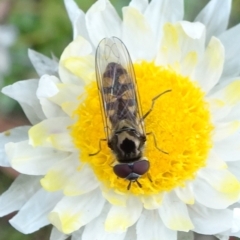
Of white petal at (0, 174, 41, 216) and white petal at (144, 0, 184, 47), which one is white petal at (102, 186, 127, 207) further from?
white petal at (144, 0, 184, 47)

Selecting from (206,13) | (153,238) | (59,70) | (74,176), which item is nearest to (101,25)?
(59,70)

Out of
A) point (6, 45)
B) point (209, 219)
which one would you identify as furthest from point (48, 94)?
point (6, 45)

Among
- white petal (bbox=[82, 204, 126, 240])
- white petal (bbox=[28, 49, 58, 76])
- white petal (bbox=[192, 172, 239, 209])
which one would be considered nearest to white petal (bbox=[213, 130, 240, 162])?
white petal (bbox=[192, 172, 239, 209])

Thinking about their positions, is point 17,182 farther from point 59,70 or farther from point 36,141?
point 59,70

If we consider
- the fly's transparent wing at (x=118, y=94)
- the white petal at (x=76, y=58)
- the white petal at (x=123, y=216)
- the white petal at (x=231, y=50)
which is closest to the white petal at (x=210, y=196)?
the white petal at (x=123, y=216)

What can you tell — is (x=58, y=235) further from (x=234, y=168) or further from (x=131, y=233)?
(x=234, y=168)
